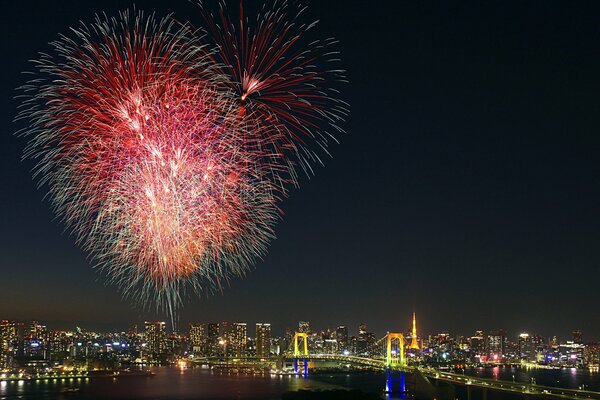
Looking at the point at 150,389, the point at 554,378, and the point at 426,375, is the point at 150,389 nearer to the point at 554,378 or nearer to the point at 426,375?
the point at 426,375

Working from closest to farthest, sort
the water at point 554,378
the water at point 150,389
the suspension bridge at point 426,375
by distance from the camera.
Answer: the suspension bridge at point 426,375 → the water at point 150,389 → the water at point 554,378

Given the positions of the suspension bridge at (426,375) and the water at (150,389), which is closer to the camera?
the suspension bridge at (426,375)

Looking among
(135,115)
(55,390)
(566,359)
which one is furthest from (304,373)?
(566,359)

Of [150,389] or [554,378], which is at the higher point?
[150,389]

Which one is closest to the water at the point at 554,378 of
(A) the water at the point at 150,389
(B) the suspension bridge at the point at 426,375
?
(B) the suspension bridge at the point at 426,375

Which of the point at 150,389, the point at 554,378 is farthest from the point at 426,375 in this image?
the point at 554,378

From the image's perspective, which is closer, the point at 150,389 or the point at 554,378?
the point at 150,389

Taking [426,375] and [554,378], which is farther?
[554,378]

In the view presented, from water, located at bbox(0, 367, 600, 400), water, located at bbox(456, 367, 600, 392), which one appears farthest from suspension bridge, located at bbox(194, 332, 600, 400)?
water, located at bbox(456, 367, 600, 392)

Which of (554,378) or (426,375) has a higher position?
(426,375)

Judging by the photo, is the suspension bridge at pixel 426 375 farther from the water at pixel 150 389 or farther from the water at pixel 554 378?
the water at pixel 554 378

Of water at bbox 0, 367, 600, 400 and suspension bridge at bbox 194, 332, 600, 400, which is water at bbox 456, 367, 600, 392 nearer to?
suspension bridge at bbox 194, 332, 600, 400
